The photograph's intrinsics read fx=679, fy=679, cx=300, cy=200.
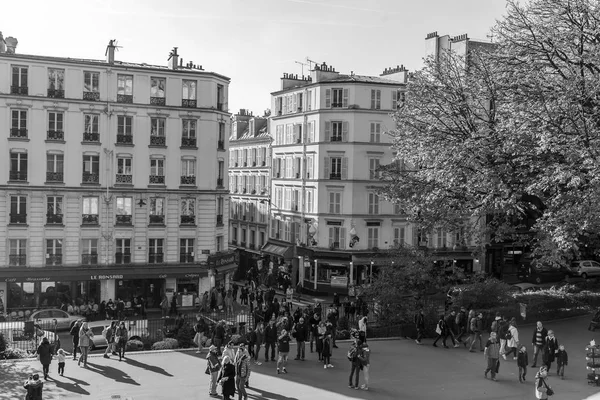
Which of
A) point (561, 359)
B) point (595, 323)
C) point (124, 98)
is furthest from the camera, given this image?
point (124, 98)

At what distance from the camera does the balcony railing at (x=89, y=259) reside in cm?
4741

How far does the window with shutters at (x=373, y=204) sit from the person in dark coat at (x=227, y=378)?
125 ft

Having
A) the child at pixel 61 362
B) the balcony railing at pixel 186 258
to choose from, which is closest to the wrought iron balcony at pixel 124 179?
the balcony railing at pixel 186 258

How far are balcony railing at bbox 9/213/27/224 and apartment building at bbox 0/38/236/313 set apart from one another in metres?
0.07

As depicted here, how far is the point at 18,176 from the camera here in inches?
1806

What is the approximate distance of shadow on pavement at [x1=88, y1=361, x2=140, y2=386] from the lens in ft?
75.4

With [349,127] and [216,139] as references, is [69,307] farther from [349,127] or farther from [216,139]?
[349,127]

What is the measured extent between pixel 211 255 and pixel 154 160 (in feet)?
26.9

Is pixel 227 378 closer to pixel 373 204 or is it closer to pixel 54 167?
pixel 54 167

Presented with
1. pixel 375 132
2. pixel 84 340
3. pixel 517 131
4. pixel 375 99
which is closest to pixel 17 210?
pixel 84 340

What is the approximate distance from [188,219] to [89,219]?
23.2 feet

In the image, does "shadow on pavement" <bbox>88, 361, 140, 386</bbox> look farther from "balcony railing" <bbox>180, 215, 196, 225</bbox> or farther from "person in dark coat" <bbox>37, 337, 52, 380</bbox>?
"balcony railing" <bbox>180, 215, 196, 225</bbox>

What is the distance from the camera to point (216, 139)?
169ft

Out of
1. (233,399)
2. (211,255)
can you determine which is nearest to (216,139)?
(211,255)
